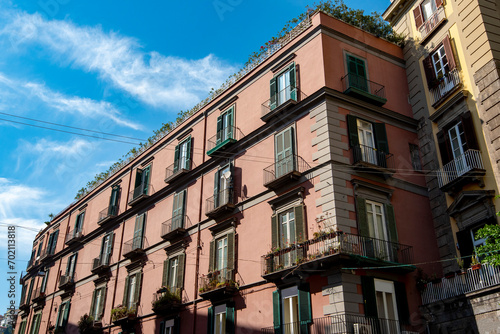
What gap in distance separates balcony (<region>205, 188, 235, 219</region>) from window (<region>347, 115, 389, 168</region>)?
649cm

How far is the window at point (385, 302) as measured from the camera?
17.2 meters

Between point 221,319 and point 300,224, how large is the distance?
5.87m

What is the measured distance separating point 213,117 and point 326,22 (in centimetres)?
848

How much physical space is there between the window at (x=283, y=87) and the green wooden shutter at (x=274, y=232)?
5443mm

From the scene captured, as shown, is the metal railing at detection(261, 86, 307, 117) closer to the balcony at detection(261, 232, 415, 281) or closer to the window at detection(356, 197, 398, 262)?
the window at detection(356, 197, 398, 262)

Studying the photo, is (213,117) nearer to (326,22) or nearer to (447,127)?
(326,22)

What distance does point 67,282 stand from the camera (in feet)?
116

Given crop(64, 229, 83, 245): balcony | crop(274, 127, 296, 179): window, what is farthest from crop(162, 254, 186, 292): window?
crop(64, 229, 83, 245): balcony

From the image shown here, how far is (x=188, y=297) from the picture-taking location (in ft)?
79.2

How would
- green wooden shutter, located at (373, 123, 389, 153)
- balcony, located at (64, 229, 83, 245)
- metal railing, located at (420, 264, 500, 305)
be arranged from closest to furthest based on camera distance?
metal railing, located at (420, 264, 500, 305) → green wooden shutter, located at (373, 123, 389, 153) → balcony, located at (64, 229, 83, 245)

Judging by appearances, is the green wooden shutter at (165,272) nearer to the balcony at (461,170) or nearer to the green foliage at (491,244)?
the balcony at (461,170)

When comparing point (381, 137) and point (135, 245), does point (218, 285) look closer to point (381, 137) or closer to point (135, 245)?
point (381, 137)

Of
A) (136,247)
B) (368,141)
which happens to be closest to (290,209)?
(368,141)

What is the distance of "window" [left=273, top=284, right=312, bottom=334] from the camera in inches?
702
